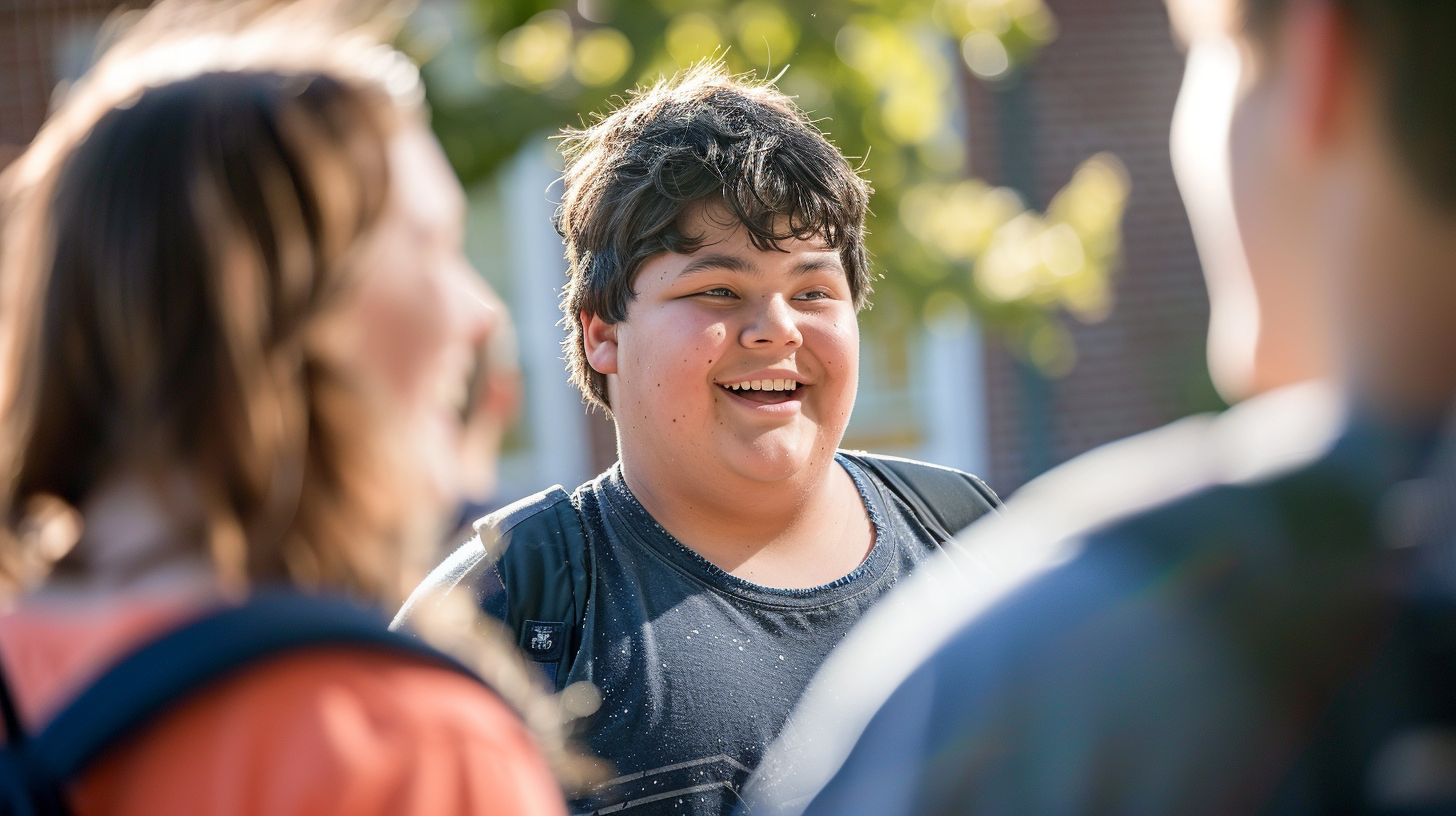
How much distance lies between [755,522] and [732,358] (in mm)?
312

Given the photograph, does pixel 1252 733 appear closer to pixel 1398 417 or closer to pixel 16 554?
pixel 1398 417

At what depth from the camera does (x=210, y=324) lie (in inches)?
38.5

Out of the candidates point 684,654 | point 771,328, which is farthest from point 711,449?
point 684,654

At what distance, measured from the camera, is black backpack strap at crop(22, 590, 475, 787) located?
0.84 metres

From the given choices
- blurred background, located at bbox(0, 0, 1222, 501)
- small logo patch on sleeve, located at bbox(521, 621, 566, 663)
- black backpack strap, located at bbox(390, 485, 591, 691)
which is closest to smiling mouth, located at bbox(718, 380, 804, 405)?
black backpack strap, located at bbox(390, 485, 591, 691)

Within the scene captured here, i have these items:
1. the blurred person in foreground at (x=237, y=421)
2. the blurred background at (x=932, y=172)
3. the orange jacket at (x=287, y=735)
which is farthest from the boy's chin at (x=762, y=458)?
the blurred background at (x=932, y=172)

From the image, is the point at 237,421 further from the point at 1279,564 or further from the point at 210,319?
the point at 1279,564

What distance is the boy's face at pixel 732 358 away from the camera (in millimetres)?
2164

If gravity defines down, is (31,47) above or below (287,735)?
above

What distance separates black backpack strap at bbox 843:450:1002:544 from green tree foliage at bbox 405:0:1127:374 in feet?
8.23

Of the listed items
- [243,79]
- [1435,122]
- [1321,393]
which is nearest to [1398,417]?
[1321,393]

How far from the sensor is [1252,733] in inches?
28.5

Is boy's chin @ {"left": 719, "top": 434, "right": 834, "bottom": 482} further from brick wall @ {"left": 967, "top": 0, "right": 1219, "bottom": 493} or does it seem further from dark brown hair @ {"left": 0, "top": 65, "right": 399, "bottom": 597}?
brick wall @ {"left": 967, "top": 0, "right": 1219, "bottom": 493}

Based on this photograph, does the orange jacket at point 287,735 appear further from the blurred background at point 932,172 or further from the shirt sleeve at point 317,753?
the blurred background at point 932,172
